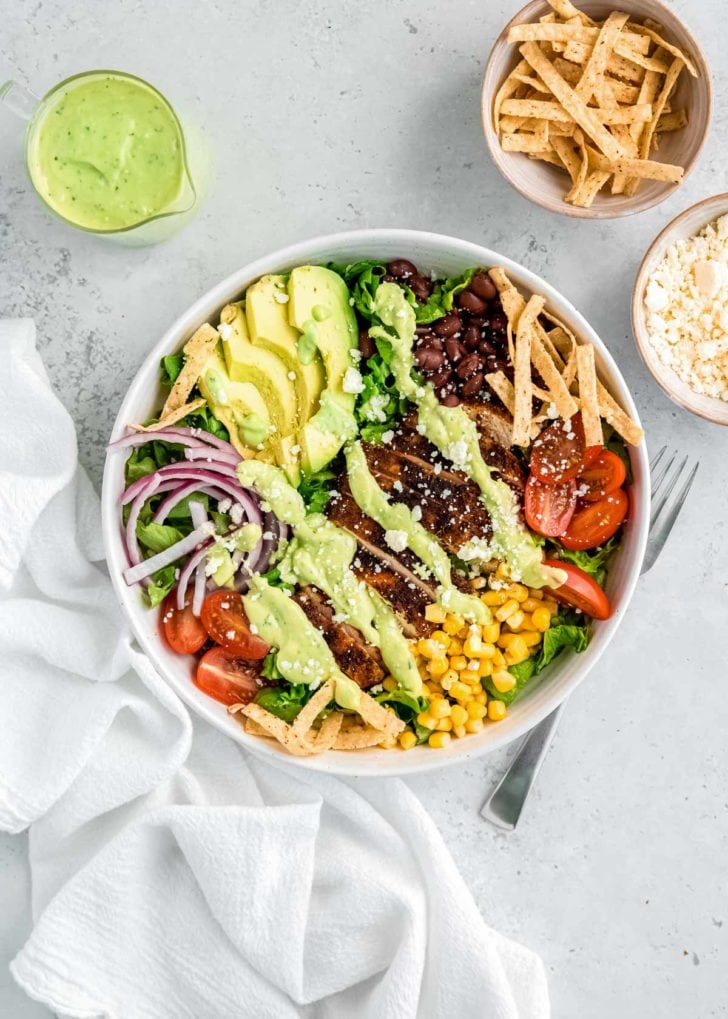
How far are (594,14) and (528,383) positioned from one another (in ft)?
4.77

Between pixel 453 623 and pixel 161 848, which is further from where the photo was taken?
pixel 161 848

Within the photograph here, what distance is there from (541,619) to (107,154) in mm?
2370

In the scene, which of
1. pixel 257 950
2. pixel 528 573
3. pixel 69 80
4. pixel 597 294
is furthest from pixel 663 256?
pixel 257 950

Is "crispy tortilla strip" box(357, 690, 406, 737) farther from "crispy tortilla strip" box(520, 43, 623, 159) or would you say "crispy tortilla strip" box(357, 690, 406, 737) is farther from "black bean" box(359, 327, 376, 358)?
"crispy tortilla strip" box(520, 43, 623, 159)

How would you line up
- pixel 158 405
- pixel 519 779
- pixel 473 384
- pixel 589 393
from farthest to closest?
1. pixel 519 779
2. pixel 158 405
3. pixel 473 384
4. pixel 589 393

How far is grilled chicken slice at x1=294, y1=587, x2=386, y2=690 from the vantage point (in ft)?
12.3

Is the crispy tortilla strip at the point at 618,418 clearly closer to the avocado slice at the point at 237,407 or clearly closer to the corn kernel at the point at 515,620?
the corn kernel at the point at 515,620

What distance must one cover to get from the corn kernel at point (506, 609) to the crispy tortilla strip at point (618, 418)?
743 millimetres

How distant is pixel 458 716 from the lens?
3.75 metres

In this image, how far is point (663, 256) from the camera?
379 cm

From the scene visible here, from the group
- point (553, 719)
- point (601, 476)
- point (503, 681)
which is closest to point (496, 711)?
point (503, 681)

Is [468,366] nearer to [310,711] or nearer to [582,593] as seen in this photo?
[582,593]

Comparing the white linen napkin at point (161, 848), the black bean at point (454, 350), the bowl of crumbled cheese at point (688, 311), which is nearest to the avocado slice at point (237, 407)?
the white linen napkin at point (161, 848)

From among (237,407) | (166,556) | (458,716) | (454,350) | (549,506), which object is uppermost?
(454,350)
